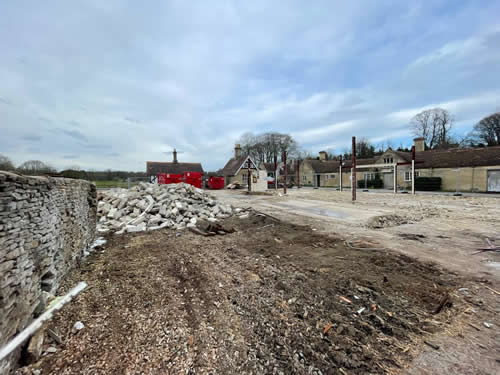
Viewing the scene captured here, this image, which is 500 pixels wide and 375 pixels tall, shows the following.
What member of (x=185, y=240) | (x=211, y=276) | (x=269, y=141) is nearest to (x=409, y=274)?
(x=211, y=276)

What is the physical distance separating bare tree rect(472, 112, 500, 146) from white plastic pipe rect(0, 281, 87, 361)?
5781 centimetres

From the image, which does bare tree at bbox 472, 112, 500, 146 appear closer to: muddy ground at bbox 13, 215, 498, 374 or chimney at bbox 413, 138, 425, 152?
chimney at bbox 413, 138, 425, 152

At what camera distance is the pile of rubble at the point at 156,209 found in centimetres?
923

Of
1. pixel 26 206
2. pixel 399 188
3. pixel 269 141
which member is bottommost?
pixel 399 188

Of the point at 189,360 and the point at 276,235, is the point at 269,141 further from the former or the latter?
the point at 189,360

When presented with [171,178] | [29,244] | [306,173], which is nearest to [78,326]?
[29,244]

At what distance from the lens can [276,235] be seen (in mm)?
7699

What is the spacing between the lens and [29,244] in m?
3.13

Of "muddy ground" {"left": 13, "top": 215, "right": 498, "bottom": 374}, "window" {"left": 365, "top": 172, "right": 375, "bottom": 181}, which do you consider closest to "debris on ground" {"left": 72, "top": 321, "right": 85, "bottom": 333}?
"muddy ground" {"left": 13, "top": 215, "right": 498, "bottom": 374}

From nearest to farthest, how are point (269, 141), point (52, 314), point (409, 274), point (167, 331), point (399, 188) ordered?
point (167, 331)
point (52, 314)
point (409, 274)
point (399, 188)
point (269, 141)

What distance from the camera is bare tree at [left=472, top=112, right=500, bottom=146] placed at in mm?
38841

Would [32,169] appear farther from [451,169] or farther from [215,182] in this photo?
[451,169]

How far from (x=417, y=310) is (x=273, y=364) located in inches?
95.2

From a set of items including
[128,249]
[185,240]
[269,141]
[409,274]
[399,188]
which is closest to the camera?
[409,274]
